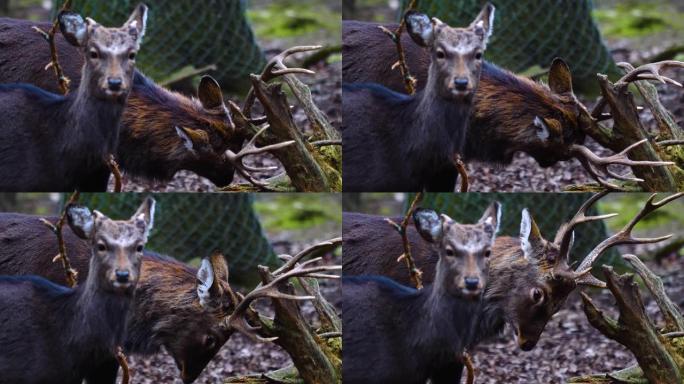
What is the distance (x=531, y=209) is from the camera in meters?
7.38

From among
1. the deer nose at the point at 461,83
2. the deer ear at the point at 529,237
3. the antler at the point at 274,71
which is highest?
the deer nose at the point at 461,83

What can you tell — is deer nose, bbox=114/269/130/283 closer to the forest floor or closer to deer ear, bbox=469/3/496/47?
the forest floor

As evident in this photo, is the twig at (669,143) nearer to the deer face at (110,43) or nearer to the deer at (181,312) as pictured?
the deer at (181,312)

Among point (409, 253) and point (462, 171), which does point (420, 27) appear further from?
point (409, 253)

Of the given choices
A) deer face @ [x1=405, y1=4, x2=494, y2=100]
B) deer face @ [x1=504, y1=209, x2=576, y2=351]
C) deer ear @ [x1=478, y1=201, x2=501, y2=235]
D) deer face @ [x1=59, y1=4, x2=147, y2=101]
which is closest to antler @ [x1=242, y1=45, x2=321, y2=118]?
deer face @ [x1=405, y1=4, x2=494, y2=100]

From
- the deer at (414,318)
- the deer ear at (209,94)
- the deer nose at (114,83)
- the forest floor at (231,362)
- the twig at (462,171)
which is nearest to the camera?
the deer nose at (114,83)

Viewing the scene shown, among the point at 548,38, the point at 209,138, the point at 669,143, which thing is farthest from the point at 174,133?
the point at 669,143

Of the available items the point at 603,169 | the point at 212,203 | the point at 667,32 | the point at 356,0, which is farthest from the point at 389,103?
the point at 667,32

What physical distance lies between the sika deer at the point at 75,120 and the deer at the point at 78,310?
22 cm

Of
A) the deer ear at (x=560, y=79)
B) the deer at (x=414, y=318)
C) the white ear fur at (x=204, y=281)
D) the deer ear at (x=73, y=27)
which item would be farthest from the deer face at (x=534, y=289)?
the deer ear at (x=73, y=27)

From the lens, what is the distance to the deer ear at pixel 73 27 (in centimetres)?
552

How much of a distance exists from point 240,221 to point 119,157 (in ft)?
5.64

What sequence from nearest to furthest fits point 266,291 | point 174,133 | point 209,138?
1. point 266,291
2. point 209,138
3. point 174,133

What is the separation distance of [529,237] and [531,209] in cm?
106
